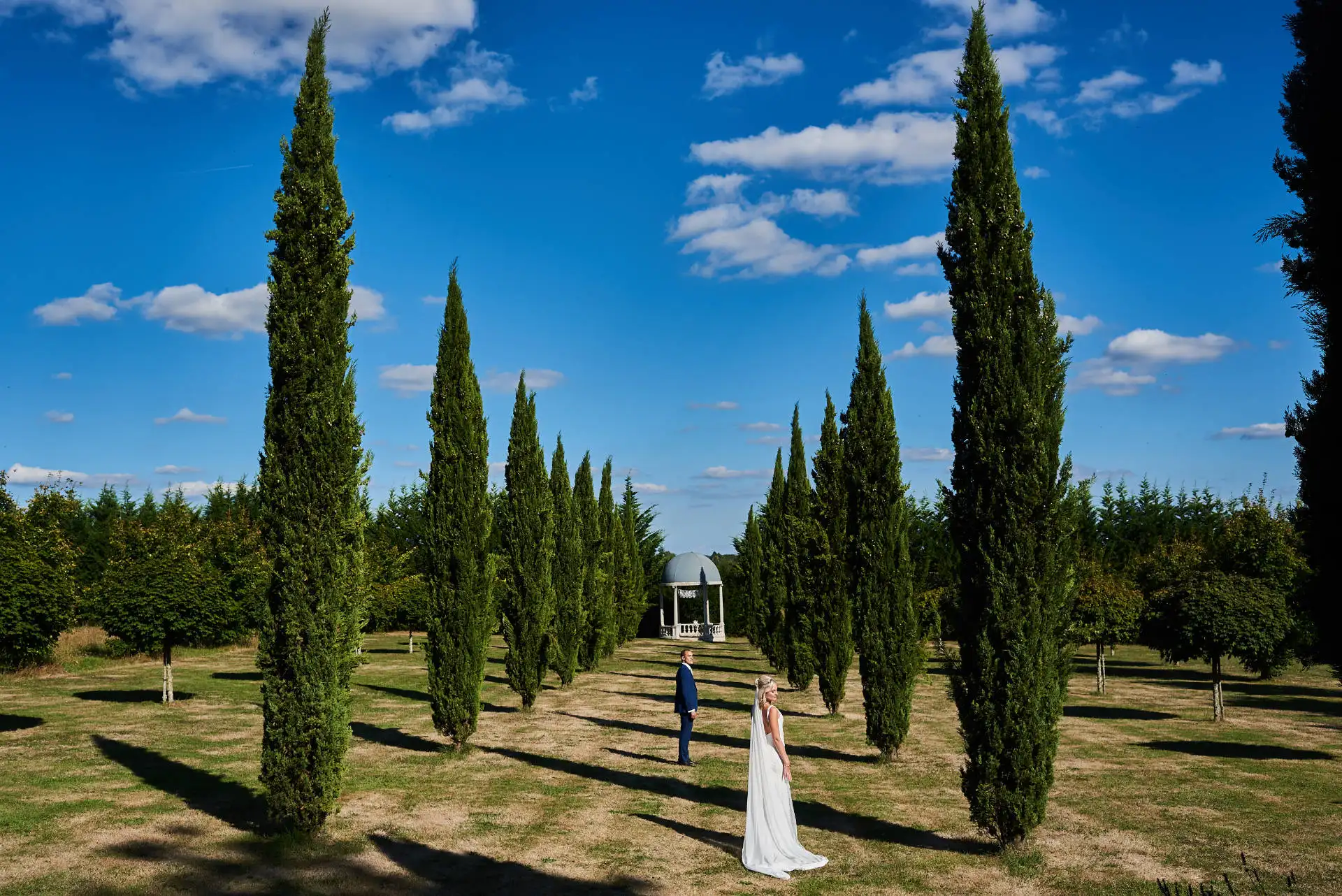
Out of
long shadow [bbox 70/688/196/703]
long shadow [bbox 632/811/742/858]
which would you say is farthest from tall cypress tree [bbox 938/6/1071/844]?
long shadow [bbox 70/688/196/703]

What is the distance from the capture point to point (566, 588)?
27.8 m

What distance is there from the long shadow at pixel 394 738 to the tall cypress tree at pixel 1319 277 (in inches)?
589

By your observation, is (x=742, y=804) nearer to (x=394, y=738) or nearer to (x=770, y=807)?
(x=770, y=807)

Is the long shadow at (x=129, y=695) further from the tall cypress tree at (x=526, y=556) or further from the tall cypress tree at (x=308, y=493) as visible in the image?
the tall cypress tree at (x=308, y=493)

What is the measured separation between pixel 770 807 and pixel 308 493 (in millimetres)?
6634

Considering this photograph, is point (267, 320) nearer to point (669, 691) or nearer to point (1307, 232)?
point (1307, 232)

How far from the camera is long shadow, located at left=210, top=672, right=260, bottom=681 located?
29.7 m

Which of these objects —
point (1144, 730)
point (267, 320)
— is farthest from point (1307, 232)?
point (1144, 730)

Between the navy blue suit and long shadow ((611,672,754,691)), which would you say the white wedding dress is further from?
long shadow ((611,672,754,691))

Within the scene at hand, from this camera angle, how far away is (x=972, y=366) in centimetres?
1134

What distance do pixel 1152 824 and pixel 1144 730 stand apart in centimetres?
987

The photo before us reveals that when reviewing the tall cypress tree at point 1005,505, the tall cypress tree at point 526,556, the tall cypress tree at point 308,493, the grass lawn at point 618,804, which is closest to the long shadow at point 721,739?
the grass lawn at point 618,804

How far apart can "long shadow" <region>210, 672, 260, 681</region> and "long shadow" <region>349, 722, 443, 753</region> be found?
460 inches

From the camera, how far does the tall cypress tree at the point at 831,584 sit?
72.0ft
